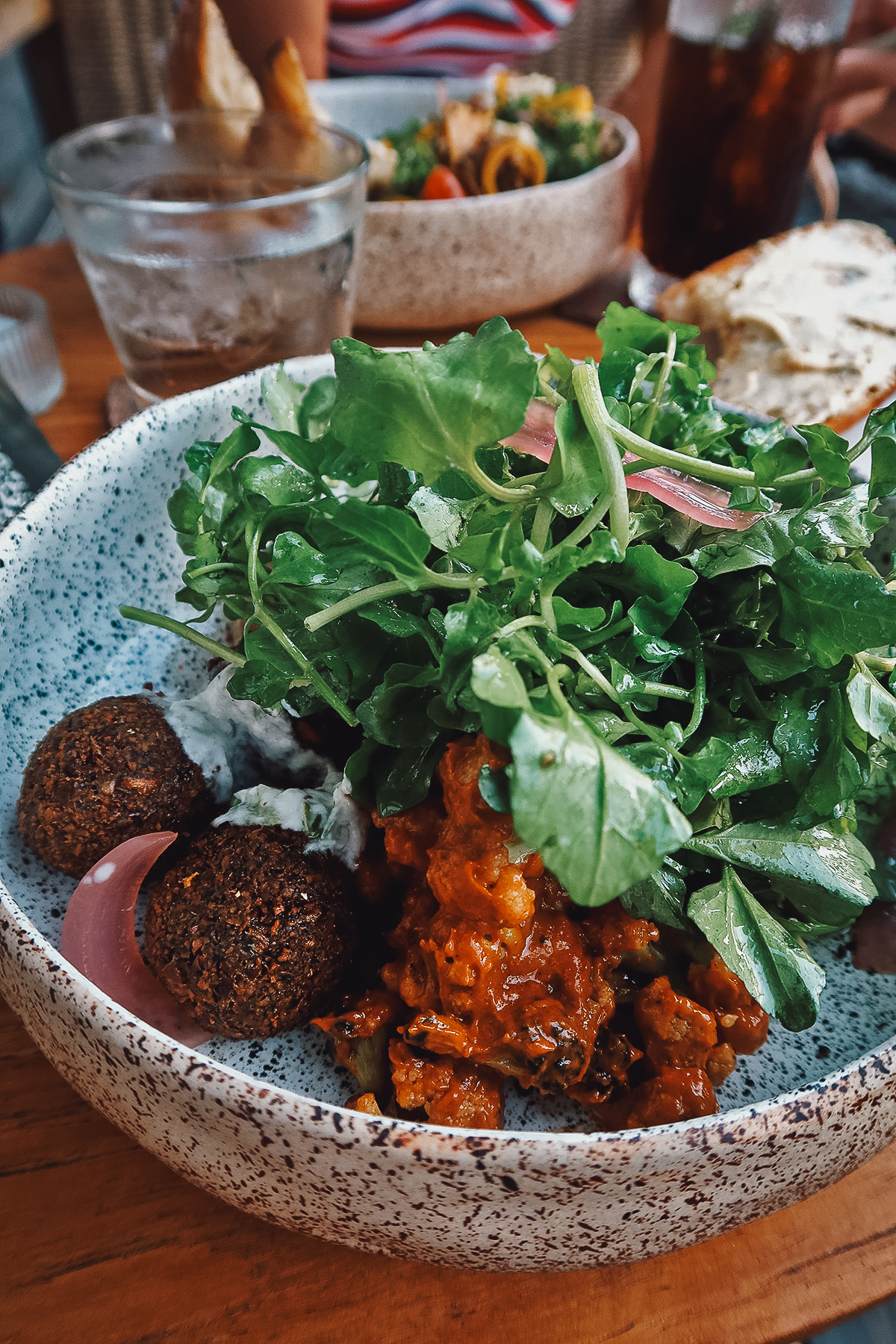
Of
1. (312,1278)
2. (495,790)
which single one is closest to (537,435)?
(495,790)

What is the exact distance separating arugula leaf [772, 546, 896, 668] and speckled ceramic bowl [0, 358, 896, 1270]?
25cm

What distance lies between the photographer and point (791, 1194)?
1.88 ft

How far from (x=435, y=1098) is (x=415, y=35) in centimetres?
369

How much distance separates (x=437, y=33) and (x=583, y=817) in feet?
12.2

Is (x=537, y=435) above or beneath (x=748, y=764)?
above

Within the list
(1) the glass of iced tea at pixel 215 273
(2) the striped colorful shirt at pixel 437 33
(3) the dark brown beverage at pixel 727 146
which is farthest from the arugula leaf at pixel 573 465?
(2) the striped colorful shirt at pixel 437 33

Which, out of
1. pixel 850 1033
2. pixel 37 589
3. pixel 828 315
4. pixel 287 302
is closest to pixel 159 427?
pixel 37 589

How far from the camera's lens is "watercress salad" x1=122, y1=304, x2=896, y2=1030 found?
573mm

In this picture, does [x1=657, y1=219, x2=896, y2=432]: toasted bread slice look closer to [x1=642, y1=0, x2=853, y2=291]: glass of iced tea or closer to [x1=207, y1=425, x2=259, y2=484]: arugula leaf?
[x1=642, y1=0, x2=853, y2=291]: glass of iced tea

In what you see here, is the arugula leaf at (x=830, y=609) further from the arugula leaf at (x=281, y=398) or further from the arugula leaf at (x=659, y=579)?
the arugula leaf at (x=281, y=398)

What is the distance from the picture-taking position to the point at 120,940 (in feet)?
2.36

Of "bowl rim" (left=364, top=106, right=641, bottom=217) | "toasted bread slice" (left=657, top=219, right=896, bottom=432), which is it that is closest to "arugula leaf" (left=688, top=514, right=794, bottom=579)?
"toasted bread slice" (left=657, top=219, right=896, bottom=432)

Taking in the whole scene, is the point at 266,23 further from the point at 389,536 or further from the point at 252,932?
the point at 252,932

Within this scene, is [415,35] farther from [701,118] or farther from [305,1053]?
[305,1053]
